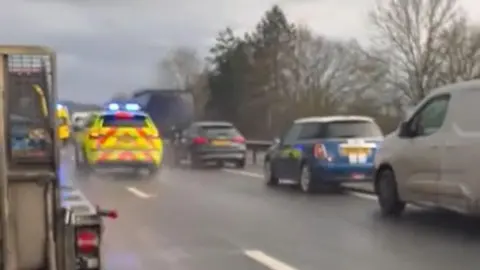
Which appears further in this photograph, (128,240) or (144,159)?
(144,159)

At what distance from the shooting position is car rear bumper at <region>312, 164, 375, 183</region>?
1827 cm

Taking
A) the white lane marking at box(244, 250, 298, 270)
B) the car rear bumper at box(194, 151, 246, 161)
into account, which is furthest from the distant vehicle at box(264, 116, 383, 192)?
the car rear bumper at box(194, 151, 246, 161)

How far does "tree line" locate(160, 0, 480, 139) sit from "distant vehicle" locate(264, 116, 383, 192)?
91.1 ft

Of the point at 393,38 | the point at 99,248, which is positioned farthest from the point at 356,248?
the point at 393,38

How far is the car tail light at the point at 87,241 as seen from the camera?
5758mm

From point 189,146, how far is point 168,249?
20.3 m

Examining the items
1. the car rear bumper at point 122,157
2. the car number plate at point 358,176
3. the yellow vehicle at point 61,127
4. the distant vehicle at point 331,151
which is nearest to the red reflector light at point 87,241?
the yellow vehicle at point 61,127

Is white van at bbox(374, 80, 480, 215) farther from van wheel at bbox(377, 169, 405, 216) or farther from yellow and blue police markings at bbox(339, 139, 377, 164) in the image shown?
yellow and blue police markings at bbox(339, 139, 377, 164)

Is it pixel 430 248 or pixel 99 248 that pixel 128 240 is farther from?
pixel 99 248

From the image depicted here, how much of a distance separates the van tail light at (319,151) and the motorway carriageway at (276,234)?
2.52 ft

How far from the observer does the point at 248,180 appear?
2398 cm

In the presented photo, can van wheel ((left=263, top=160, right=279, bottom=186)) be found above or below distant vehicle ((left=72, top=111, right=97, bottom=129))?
below

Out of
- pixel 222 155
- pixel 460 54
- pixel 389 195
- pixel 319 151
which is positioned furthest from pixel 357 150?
pixel 460 54

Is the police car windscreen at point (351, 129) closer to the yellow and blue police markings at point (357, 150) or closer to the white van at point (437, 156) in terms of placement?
the yellow and blue police markings at point (357, 150)
